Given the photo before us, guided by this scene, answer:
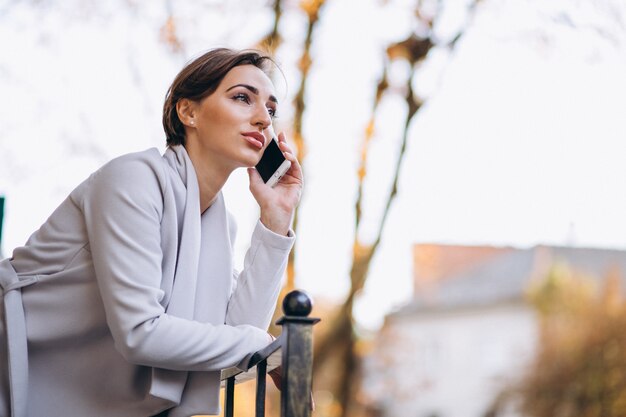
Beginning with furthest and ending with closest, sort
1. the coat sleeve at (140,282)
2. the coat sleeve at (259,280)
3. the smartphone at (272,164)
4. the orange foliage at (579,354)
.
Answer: the orange foliage at (579,354) → the smartphone at (272,164) → the coat sleeve at (259,280) → the coat sleeve at (140,282)

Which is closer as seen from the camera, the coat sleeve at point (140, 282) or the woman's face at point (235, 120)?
the coat sleeve at point (140, 282)

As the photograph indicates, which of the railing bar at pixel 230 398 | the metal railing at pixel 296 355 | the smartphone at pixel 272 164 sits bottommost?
the railing bar at pixel 230 398

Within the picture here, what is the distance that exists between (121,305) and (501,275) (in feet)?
111

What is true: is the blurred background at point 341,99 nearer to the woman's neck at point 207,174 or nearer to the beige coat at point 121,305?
the woman's neck at point 207,174

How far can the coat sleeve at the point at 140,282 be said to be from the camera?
1457 mm

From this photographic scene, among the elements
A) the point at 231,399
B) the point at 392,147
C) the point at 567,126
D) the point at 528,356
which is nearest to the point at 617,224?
the point at 567,126

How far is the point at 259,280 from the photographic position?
5.94ft

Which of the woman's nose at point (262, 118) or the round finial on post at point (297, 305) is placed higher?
the woman's nose at point (262, 118)

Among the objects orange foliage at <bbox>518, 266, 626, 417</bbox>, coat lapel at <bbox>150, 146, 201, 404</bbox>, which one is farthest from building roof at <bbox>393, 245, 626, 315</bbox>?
coat lapel at <bbox>150, 146, 201, 404</bbox>

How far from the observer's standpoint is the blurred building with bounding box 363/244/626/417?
3000cm

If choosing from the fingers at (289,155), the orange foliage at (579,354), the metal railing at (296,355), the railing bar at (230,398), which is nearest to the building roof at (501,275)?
the orange foliage at (579,354)

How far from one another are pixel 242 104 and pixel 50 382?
0.71 meters

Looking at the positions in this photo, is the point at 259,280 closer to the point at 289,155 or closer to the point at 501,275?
the point at 289,155

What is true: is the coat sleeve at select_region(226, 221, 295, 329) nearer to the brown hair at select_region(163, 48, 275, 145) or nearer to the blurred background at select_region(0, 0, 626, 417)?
the brown hair at select_region(163, 48, 275, 145)
